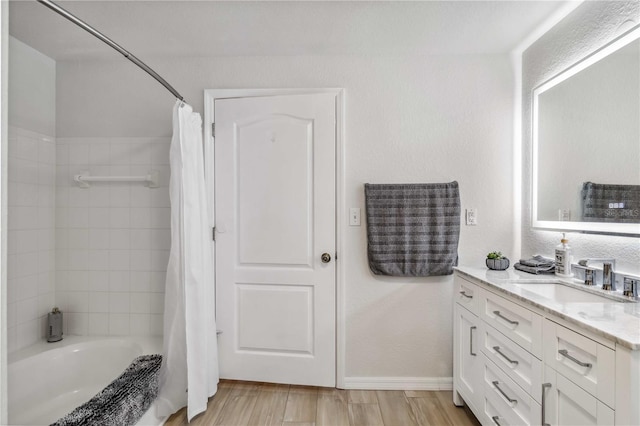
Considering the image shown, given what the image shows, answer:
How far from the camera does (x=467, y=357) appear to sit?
1.79 m

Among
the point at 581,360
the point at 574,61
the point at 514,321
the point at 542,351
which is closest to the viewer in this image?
the point at 581,360

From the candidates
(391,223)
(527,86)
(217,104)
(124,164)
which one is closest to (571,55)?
(527,86)

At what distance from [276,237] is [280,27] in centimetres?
132

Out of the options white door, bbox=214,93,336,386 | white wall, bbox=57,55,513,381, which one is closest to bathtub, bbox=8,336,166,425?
white door, bbox=214,93,336,386

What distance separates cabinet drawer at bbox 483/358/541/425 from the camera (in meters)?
1.25

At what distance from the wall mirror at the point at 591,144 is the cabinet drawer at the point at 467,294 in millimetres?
615

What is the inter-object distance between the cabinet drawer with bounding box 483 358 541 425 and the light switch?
1.08m

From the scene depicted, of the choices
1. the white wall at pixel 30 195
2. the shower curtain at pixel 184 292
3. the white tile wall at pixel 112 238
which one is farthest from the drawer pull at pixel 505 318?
the white wall at pixel 30 195

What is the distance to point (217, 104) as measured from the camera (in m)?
2.18

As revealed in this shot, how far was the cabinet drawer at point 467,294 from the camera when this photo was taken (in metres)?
1.68

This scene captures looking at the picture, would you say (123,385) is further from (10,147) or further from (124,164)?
(10,147)

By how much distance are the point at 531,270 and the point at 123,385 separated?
231cm

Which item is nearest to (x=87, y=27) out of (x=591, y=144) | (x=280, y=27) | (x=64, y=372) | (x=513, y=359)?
(x=280, y=27)

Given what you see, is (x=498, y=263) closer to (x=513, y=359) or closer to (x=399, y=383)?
(x=513, y=359)
